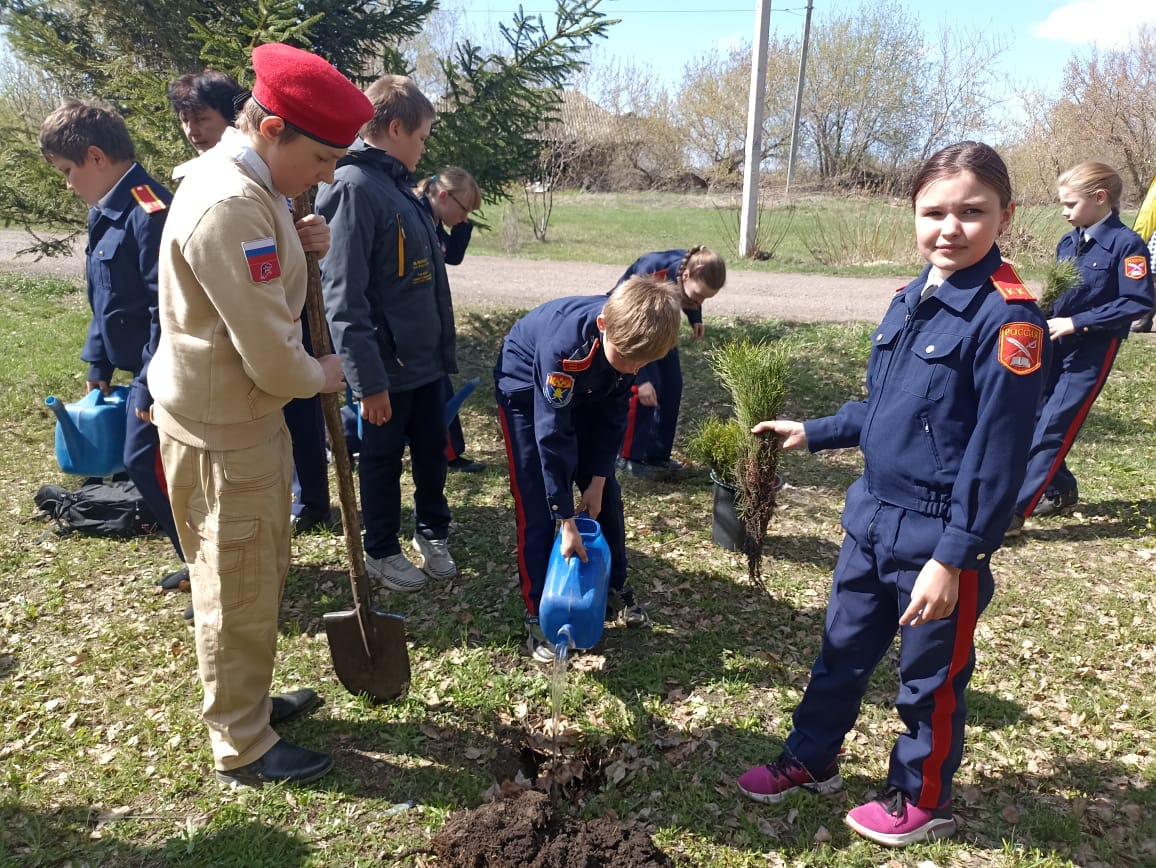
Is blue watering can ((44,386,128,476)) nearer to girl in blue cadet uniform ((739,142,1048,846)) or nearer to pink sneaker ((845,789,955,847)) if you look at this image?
girl in blue cadet uniform ((739,142,1048,846))

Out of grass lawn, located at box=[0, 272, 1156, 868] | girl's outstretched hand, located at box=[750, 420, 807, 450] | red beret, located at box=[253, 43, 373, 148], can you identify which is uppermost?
red beret, located at box=[253, 43, 373, 148]

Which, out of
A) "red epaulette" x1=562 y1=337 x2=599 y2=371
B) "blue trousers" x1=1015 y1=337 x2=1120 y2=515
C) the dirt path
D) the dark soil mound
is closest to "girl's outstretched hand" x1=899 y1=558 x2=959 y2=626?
the dark soil mound

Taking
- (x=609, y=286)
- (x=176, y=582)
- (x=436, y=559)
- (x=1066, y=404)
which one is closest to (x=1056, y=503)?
Result: (x=1066, y=404)

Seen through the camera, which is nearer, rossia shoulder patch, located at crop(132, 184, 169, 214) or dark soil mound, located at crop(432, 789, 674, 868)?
dark soil mound, located at crop(432, 789, 674, 868)

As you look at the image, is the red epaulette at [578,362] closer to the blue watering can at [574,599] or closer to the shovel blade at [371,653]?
the blue watering can at [574,599]

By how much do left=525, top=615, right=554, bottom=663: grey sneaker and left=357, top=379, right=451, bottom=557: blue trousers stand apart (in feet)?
2.79

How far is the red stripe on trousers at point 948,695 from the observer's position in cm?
223

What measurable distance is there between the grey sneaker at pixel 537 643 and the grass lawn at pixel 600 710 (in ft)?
0.19

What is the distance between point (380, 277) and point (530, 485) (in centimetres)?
120

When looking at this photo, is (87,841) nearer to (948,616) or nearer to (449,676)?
(449,676)

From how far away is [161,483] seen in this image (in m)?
3.64

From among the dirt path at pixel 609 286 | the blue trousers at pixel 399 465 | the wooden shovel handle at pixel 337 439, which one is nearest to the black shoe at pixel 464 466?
the blue trousers at pixel 399 465

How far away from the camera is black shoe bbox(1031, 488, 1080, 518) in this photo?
16.8 ft

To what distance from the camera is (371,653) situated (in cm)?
313
